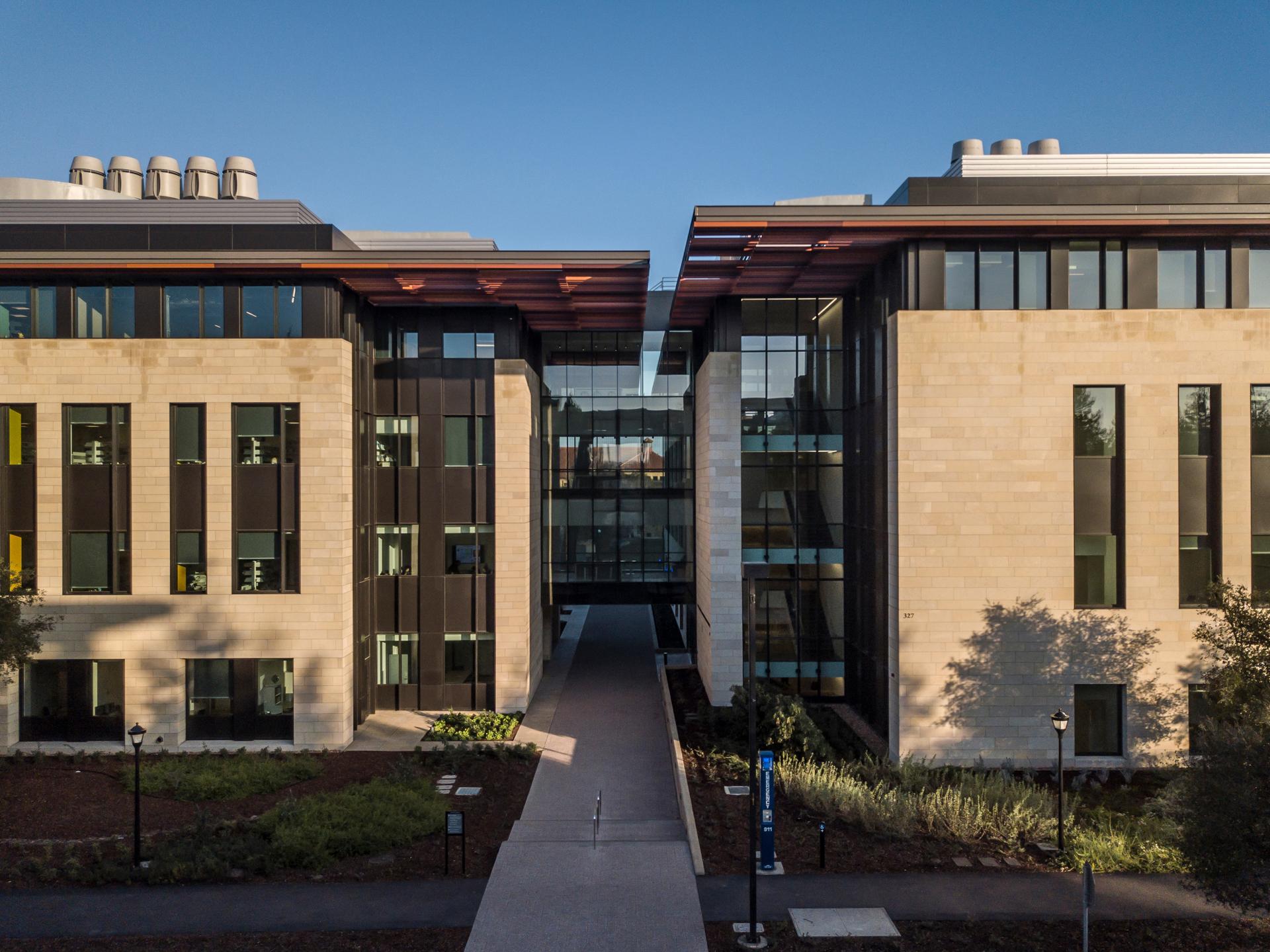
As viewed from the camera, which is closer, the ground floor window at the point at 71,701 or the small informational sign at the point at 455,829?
the small informational sign at the point at 455,829

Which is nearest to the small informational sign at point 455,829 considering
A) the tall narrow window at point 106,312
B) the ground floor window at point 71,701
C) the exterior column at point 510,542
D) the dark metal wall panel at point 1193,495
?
the exterior column at point 510,542

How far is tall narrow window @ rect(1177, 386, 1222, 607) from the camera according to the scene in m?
17.9

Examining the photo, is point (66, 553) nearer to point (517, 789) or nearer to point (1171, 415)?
point (517, 789)

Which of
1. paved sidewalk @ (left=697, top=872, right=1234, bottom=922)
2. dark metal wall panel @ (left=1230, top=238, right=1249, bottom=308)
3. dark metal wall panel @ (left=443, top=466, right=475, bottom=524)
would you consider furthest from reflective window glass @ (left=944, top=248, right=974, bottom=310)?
dark metal wall panel @ (left=443, top=466, right=475, bottom=524)

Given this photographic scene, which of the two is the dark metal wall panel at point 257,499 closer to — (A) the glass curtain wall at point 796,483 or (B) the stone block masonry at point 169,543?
(B) the stone block masonry at point 169,543

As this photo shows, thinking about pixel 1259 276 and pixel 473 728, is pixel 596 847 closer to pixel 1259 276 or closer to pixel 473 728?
pixel 473 728

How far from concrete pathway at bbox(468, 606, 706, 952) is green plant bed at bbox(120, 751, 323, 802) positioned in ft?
18.3

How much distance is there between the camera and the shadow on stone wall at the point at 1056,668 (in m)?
17.8

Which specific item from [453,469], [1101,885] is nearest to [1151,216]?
[1101,885]

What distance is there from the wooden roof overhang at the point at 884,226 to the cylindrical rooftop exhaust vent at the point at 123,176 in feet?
57.6

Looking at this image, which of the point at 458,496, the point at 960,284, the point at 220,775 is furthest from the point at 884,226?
the point at 220,775

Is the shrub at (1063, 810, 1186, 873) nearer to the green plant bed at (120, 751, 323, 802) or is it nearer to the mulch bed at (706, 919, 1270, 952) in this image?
the mulch bed at (706, 919, 1270, 952)

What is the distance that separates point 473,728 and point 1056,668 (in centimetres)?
1450

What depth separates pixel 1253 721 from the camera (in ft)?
38.2
